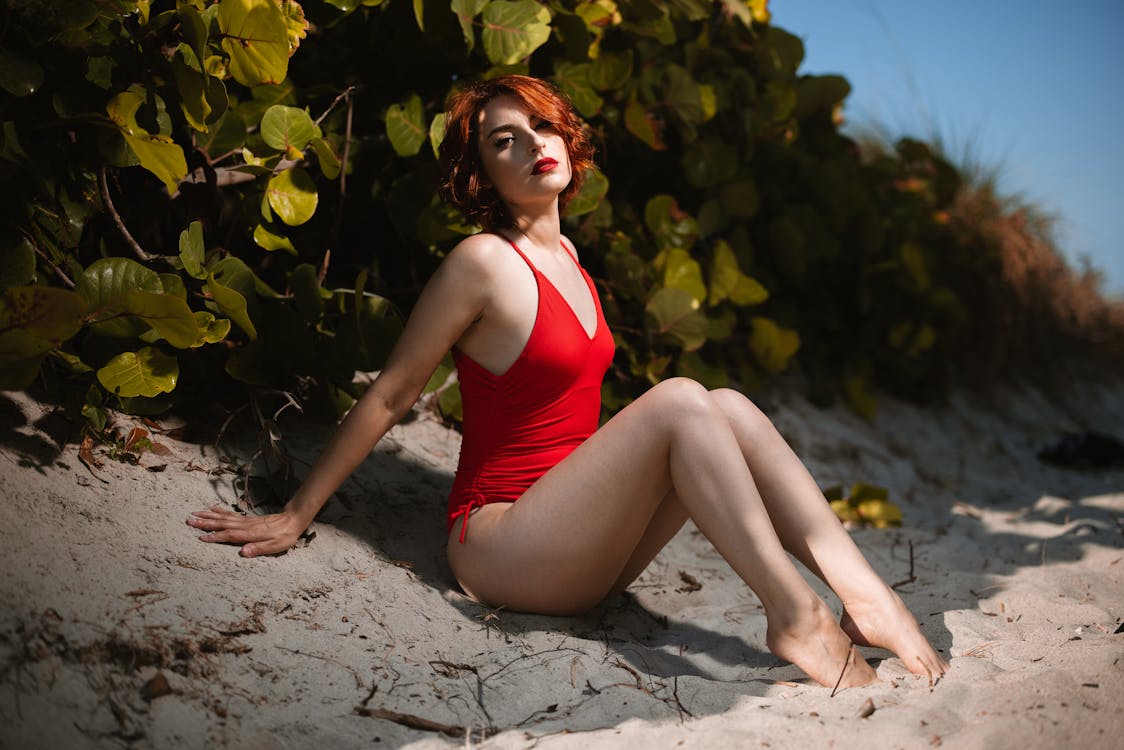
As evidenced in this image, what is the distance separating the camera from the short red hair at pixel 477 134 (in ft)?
6.40

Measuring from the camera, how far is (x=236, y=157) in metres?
2.19

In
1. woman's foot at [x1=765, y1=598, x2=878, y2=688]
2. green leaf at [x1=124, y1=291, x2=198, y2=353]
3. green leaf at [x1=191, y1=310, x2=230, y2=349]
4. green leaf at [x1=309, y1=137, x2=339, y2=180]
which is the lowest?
green leaf at [x1=191, y1=310, x2=230, y2=349]

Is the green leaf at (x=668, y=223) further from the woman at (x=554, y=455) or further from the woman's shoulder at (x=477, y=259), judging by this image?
the woman's shoulder at (x=477, y=259)

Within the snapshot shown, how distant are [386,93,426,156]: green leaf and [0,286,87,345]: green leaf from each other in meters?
0.94

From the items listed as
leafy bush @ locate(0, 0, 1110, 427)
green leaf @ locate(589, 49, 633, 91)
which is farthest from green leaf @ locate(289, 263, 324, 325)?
green leaf @ locate(589, 49, 633, 91)

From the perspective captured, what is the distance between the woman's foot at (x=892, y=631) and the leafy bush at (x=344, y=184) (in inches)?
45.7

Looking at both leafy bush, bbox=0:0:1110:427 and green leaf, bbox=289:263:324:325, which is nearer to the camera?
leafy bush, bbox=0:0:1110:427

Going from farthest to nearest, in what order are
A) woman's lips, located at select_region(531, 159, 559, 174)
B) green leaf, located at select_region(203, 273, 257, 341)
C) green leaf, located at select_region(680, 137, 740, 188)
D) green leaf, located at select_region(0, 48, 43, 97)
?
green leaf, located at select_region(680, 137, 740, 188) < woman's lips, located at select_region(531, 159, 559, 174) < green leaf, located at select_region(203, 273, 257, 341) < green leaf, located at select_region(0, 48, 43, 97)

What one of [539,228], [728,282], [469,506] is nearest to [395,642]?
[469,506]

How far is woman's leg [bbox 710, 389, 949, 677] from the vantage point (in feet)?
5.76

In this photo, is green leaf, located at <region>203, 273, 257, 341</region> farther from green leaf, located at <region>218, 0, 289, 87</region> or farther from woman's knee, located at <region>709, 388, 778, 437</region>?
woman's knee, located at <region>709, 388, 778, 437</region>

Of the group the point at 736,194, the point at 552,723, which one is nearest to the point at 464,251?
the point at 552,723

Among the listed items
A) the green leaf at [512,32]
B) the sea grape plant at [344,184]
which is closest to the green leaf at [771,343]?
the sea grape plant at [344,184]

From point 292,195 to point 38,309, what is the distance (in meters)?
0.69
